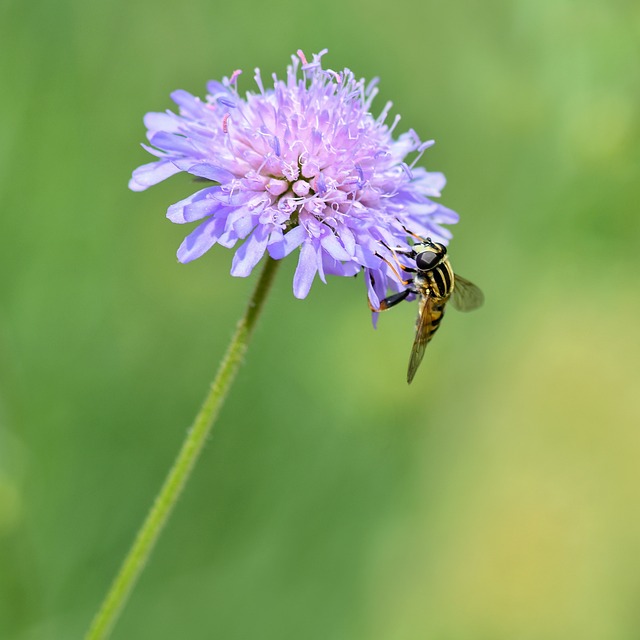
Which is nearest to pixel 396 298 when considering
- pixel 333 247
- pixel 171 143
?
pixel 333 247

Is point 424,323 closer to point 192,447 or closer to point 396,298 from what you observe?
point 396,298

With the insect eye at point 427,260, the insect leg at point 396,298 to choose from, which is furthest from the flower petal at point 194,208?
the insect eye at point 427,260

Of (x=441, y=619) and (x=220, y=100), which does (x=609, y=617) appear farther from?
(x=220, y=100)

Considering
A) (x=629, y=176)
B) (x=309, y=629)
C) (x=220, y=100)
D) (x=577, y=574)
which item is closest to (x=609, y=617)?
(x=577, y=574)

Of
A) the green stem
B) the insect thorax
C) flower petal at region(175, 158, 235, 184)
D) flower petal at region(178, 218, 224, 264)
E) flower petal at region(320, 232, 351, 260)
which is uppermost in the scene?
the insect thorax

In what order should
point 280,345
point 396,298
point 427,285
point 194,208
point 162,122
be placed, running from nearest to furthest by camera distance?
1. point 194,208
2. point 162,122
3. point 396,298
4. point 427,285
5. point 280,345

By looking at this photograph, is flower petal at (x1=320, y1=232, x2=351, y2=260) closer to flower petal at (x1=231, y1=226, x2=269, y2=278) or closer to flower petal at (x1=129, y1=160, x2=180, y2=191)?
flower petal at (x1=231, y1=226, x2=269, y2=278)

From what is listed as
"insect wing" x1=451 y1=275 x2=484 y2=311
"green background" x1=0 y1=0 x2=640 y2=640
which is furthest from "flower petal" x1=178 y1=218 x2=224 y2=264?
"green background" x1=0 y1=0 x2=640 y2=640
